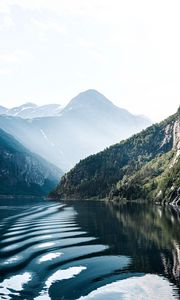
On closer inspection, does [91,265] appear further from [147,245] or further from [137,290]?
[147,245]

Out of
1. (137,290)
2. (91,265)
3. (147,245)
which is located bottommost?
(137,290)

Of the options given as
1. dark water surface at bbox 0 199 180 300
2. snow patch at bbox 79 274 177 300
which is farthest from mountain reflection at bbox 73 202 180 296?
snow patch at bbox 79 274 177 300

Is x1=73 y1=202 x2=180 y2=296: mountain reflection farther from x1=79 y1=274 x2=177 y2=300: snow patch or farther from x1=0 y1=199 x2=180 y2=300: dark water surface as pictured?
x1=79 y1=274 x2=177 y2=300: snow patch

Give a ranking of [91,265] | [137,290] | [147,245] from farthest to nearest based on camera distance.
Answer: [147,245] < [91,265] < [137,290]

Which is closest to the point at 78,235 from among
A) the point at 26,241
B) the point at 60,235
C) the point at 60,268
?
the point at 60,235

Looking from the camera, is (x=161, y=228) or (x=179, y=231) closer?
(x=179, y=231)

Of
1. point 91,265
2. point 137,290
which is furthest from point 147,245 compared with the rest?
point 137,290

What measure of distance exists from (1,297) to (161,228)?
77501mm

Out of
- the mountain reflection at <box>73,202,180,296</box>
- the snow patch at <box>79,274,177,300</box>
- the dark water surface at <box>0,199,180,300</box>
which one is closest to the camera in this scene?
the snow patch at <box>79,274,177,300</box>

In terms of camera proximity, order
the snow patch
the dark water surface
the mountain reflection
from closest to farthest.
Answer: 1. the snow patch
2. the dark water surface
3. the mountain reflection

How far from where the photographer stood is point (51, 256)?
266ft

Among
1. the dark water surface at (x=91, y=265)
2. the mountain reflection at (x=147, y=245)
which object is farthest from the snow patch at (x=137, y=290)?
the mountain reflection at (x=147, y=245)

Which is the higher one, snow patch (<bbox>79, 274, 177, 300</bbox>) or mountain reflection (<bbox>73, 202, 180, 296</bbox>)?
mountain reflection (<bbox>73, 202, 180, 296</bbox>)

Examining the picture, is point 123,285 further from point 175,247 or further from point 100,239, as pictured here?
point 100,239
